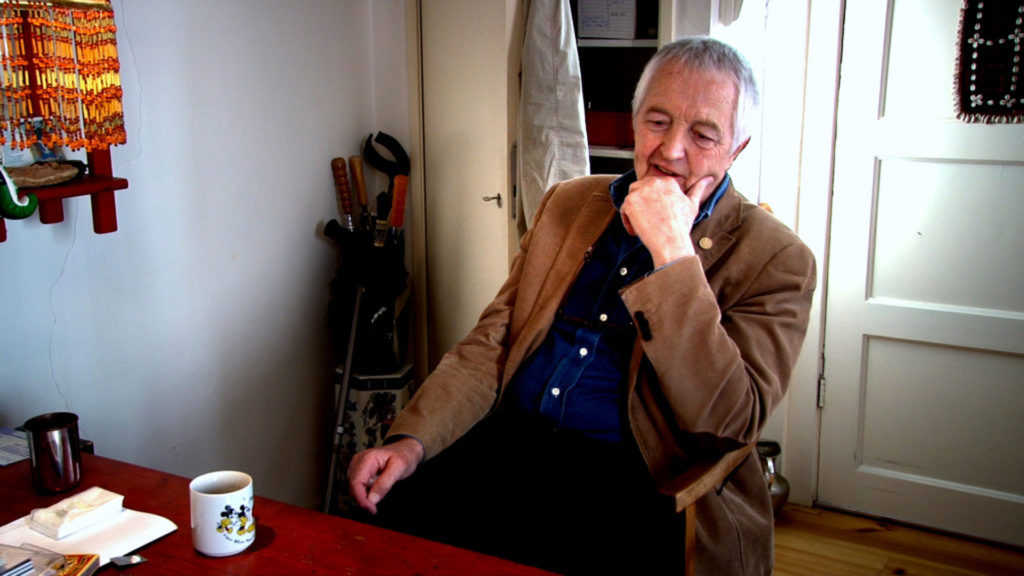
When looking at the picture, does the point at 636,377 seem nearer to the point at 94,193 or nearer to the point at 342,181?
the point at 94,193

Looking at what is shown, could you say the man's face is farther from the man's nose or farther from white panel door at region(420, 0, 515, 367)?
white panel door at region(420, 0, 515, 367)

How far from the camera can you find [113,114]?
4.67ft

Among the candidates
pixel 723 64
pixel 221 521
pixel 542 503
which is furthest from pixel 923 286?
pixel 221 521

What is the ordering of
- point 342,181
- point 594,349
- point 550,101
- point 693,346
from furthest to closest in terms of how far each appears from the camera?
1. point 342,181
2. point 550,101
3. point 594,349
4. point 693,346

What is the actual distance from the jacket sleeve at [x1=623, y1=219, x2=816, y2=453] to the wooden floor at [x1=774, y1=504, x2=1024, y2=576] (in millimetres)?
1244

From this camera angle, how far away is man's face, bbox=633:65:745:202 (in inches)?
64.8

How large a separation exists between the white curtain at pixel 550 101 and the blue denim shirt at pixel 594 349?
81cm

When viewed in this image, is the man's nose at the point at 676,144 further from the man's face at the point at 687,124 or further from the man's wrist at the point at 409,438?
the man's wrist at the point at 409,438

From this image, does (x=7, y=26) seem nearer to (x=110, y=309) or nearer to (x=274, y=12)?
(x=110, y=309)

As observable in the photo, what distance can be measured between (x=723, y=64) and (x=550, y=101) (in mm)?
1015

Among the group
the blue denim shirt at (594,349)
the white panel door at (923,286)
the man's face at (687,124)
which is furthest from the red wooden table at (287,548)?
the white panel door at (923,286)

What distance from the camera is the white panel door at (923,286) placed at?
254 cm

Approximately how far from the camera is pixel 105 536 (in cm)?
128

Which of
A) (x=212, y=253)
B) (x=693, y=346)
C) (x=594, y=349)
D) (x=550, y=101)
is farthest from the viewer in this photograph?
(x=550, y=101)
